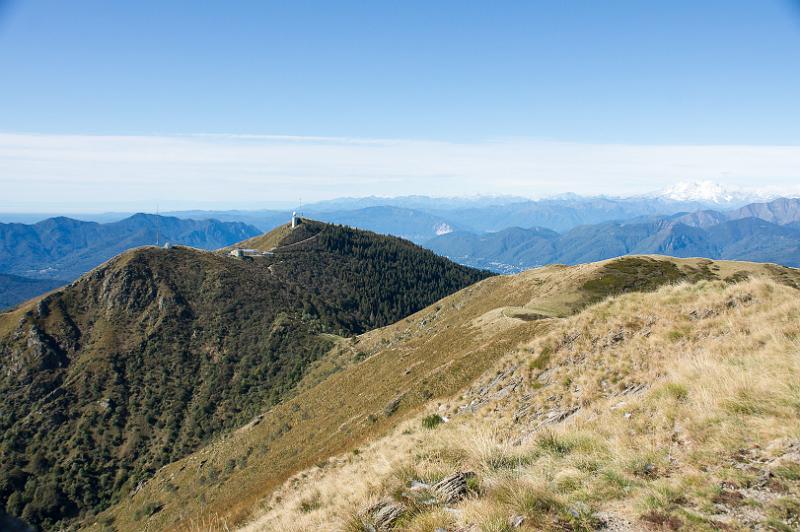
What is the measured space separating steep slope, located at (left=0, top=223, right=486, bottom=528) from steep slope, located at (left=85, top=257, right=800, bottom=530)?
11.6m

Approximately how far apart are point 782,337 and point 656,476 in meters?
7.73

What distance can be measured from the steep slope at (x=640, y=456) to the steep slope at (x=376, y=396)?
1003 centimetres

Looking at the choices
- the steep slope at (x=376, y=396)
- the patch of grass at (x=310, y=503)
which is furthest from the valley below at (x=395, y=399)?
the steep slope at (x=376, y=396)

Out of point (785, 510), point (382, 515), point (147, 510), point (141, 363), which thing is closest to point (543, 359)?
→ point (382, 515)

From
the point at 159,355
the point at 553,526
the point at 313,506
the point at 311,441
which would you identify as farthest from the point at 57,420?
the point at 553,526

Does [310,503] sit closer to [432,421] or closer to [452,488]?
[452,488]

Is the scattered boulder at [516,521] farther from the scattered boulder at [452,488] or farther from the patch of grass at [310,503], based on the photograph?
the patch of grass at [310,503]

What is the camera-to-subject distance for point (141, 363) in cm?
9044

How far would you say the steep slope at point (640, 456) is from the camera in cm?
642

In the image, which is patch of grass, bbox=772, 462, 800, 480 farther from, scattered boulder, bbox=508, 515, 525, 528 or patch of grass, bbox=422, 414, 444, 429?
patch of grass, bbox=422, 414, 444, 429

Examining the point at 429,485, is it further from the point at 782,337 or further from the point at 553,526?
the point at 782,337

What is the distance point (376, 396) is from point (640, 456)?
34.3 metres

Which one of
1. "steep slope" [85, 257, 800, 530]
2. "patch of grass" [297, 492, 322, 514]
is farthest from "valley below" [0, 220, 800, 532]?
"steep slope" [85, 257, 800, 530]

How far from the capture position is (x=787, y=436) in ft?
24.4
